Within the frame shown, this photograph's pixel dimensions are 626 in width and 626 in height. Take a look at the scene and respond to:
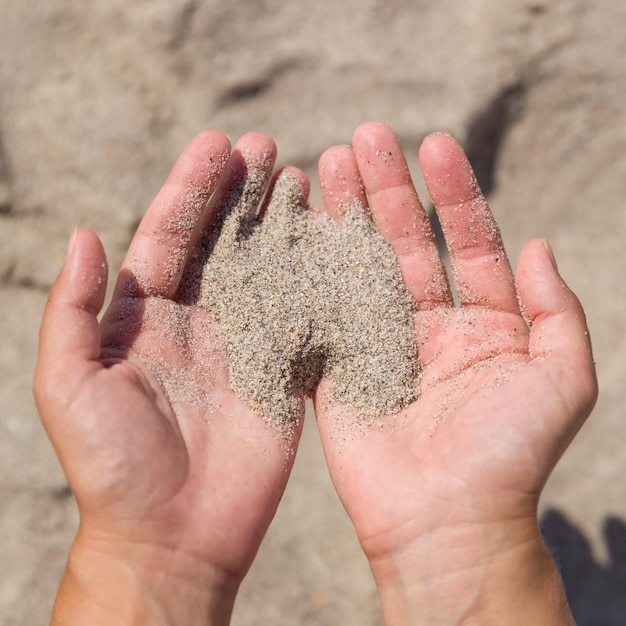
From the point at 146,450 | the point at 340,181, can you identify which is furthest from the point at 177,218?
the point at 146,450

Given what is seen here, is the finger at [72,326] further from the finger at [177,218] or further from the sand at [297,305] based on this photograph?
the sand at [297,305]

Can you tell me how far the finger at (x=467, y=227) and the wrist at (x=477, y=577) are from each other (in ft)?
2.26

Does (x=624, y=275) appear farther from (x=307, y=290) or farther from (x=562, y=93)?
(x=307, y=290)

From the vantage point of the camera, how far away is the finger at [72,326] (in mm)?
1398

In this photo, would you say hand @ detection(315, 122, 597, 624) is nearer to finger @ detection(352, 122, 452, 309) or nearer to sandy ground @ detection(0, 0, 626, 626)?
finger @ detection(352, 122, 452, 309)

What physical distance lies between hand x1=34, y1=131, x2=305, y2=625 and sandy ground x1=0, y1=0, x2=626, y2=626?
90 centimetres

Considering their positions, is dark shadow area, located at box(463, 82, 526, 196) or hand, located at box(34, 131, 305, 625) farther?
dark shadow area, located at box(463, 82, 526, 196)

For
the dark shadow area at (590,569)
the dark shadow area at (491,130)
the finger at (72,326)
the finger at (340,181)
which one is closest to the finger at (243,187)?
the finger at (340,181)

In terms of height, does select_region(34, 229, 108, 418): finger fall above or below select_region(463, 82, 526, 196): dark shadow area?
above

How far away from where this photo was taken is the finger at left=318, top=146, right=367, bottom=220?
1.99m

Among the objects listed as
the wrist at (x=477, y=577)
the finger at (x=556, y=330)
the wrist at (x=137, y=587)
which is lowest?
the wrist at (x=477, y=577)

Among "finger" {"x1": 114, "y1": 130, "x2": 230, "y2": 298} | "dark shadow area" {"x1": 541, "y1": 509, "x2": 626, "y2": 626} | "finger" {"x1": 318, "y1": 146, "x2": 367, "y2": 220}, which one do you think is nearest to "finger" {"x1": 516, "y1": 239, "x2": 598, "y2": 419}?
"finger" {"x1": 318, "y1": 146, "x2": 367, "y2": 220}

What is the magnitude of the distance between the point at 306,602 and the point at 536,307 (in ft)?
5.01

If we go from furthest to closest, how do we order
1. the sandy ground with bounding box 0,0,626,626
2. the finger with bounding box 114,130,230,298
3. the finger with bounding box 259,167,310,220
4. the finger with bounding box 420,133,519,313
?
the sandy ground with bounding box 0,0,626,626 → the finger with bounding box 259,167,310,220 → the finger with bounding box 420,133,519,313 → the finger with bounding box 114,130,230,298
